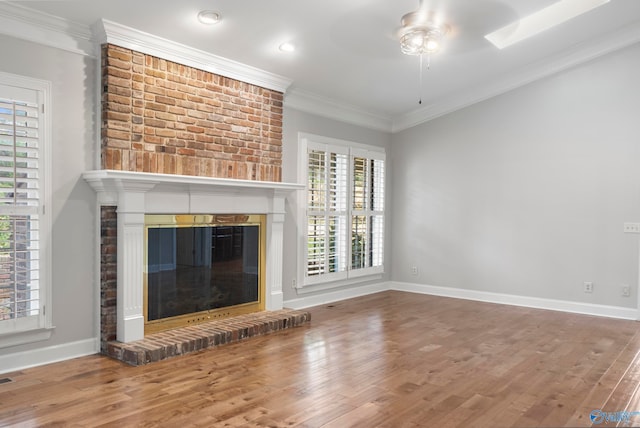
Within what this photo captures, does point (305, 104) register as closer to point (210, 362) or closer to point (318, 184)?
point (318, 184)

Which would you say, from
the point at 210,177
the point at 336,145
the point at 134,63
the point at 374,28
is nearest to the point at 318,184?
the point at 336,145

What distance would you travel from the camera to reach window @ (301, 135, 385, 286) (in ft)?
19.6

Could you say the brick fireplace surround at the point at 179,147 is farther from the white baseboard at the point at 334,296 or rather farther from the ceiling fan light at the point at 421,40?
the ceiling fan light at the point at 421,40

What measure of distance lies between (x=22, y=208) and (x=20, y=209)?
1 centimetres

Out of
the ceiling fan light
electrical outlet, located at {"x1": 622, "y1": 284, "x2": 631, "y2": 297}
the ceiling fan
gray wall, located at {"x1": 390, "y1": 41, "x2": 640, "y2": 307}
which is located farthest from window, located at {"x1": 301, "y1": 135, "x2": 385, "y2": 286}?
electrical outlet, located at {"x1": 622, "y1": 284, "x2": 631, "y2": 297}

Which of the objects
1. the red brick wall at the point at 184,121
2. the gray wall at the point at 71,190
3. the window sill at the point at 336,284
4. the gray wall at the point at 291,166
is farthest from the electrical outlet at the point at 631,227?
the gray wall at the point at 71,190

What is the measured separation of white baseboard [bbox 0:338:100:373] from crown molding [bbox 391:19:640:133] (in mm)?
5181

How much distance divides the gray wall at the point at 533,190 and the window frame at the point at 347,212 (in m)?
0.63

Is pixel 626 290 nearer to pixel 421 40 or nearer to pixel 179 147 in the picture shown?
pixel 421 40

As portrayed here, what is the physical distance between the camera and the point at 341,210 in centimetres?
640

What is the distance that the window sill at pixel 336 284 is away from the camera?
5943mm

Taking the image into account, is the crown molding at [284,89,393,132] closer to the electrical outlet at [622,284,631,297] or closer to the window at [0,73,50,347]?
the window at [0,73,50,347]

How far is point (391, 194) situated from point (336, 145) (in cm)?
157

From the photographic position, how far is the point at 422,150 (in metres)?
7.13
